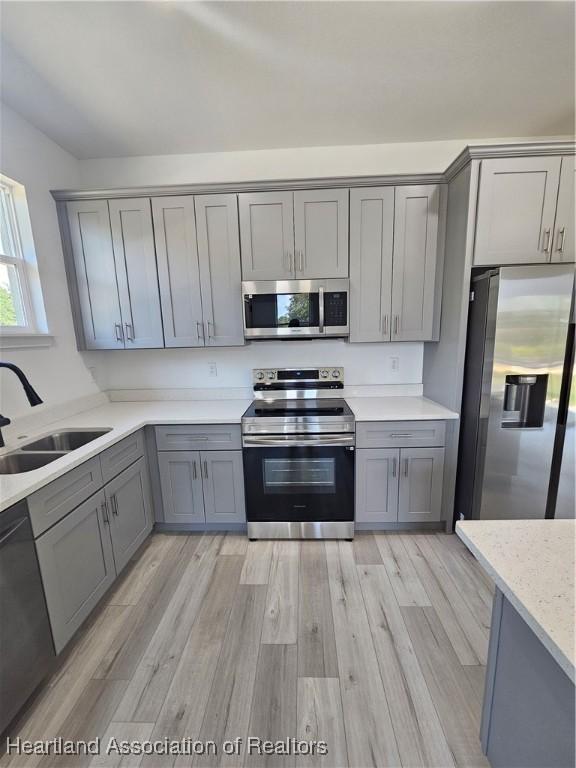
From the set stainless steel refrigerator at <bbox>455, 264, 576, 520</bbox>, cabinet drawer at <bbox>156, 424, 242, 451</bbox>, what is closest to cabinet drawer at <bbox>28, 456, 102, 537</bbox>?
cabinet drawer at <bbox>156, 424, 242, 451</bbox>

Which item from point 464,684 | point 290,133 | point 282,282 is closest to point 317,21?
point 290,133

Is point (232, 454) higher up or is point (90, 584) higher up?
point (232, 454)

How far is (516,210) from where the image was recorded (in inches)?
74.7

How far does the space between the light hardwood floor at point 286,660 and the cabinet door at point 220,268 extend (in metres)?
1.60

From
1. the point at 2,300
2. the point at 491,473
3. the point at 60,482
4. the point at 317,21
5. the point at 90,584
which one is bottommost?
the point at 90,584

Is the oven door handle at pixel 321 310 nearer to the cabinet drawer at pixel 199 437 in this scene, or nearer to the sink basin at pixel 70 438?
the cabinet drawer at pixel 199 437

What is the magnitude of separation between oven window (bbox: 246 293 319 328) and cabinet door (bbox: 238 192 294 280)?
15 centimetres

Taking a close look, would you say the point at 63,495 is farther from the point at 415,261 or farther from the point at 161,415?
the point at 415,261

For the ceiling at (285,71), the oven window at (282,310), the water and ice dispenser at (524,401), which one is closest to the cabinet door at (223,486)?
the oven window at (282,310)

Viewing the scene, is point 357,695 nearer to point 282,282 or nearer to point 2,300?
point 282,282

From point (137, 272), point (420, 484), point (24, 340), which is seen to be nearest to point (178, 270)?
point (137, 272)

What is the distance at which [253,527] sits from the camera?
228 centimetres

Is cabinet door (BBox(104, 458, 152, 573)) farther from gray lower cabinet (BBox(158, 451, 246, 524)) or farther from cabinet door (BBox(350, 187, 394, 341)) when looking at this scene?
cabinet door (BBox(350, 187, 394, 341))

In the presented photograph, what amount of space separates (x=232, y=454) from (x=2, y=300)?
5.67 feet
